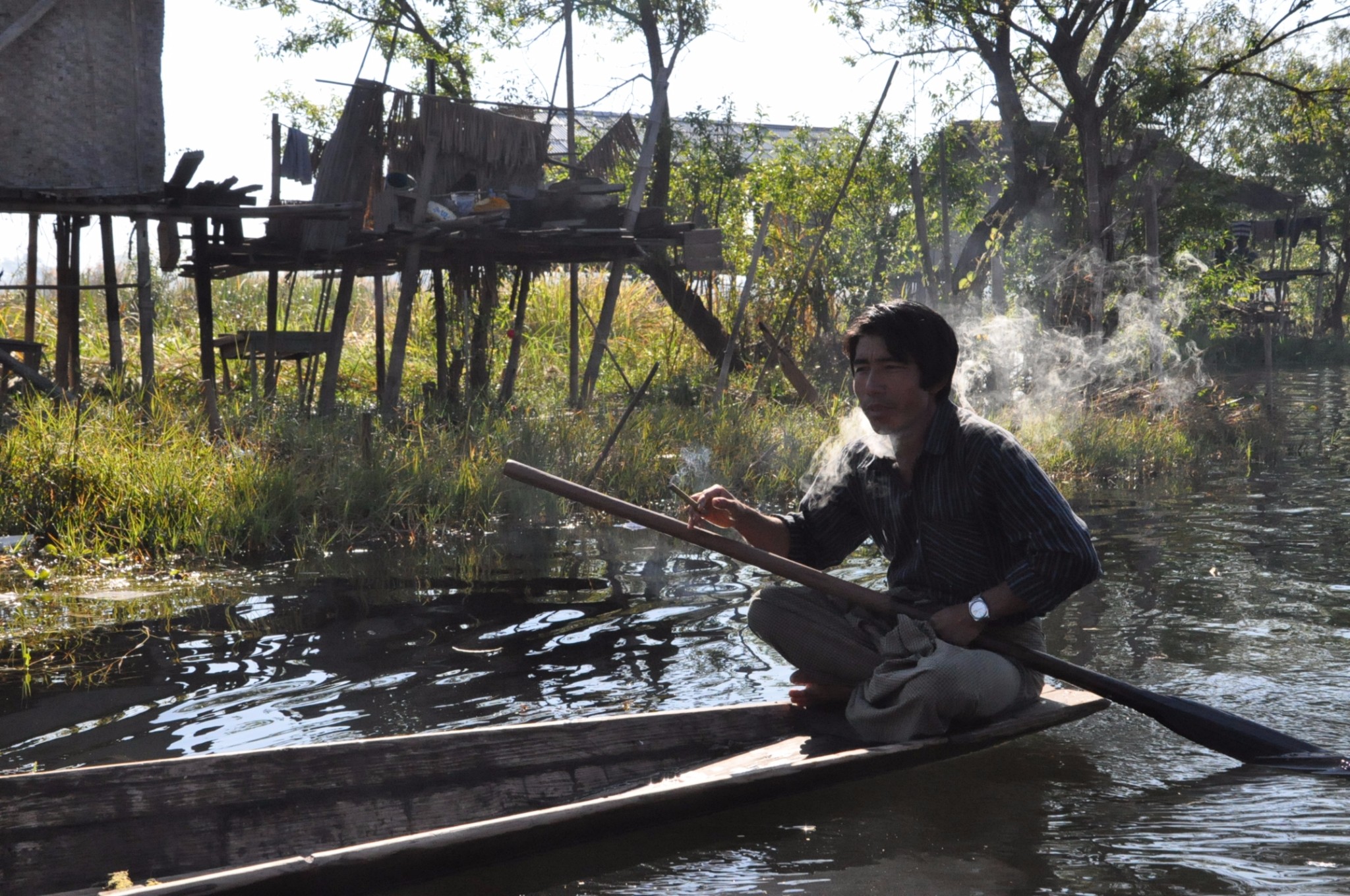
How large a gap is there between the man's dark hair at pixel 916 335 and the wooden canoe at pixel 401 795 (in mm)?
996

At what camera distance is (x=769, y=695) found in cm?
448

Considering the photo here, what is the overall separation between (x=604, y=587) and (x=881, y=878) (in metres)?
3.52

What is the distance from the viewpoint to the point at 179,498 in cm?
671

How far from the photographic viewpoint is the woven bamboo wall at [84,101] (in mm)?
8219

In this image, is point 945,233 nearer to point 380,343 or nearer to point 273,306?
point 380,343

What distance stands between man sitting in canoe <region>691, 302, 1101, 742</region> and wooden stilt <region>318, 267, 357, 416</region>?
20.7 feet

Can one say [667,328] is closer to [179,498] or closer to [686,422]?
[686,422]

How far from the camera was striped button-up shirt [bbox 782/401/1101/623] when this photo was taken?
10.5ft

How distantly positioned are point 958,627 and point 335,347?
280 inches

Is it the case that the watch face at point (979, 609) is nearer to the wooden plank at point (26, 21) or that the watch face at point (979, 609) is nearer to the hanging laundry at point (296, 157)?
the wooden plank at point (26, 21)

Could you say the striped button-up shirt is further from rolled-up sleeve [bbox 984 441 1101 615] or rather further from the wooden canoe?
the wooden canoe

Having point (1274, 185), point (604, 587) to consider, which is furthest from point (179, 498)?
point (1274, 185)

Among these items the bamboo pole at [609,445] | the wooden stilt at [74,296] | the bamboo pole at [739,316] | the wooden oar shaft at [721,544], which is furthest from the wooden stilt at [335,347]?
the wooden oar shaft at [721,544]

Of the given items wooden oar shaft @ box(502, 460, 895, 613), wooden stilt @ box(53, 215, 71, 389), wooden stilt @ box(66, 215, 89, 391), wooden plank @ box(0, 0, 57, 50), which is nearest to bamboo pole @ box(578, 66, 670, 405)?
wooden stilt @ box(66, 215, 89, 391)
